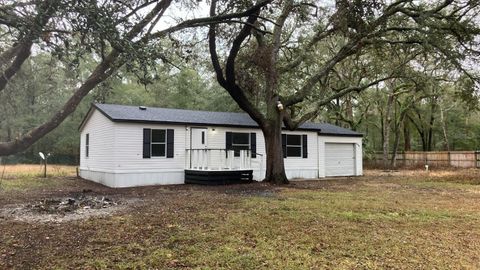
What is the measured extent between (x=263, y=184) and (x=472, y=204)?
6.98 meters

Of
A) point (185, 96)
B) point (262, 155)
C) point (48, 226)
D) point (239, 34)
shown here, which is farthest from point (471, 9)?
point (185, 96)

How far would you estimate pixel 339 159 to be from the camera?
2062cm

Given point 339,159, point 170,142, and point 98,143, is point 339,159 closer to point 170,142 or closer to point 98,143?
point 170,142

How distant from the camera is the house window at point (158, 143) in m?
14.6

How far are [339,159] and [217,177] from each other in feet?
29.3

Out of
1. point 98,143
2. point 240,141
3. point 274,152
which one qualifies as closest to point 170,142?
point 98,143

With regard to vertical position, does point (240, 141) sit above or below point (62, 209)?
above

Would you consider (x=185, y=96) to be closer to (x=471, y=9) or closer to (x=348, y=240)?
(x=471, y=9)

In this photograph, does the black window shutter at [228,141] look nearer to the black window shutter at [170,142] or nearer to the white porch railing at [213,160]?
the white porch railing at [213,160]

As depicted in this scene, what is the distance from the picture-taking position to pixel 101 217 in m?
7.51

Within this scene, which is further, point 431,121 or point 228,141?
point 431,121

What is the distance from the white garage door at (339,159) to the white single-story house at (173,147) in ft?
6.51

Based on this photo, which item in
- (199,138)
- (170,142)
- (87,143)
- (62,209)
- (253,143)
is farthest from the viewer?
(87,143)

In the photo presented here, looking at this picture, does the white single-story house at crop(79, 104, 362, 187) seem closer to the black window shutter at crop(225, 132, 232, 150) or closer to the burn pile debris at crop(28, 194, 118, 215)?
the black window shutter at crop(225, 132, 232, 150)
